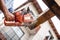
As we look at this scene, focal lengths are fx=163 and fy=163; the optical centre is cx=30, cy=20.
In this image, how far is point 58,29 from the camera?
4.40 metres

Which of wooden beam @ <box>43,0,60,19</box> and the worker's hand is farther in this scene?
the worker's hand

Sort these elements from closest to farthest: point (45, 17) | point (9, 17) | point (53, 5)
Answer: point (53, 5), point (9, 17), point (45, 17)

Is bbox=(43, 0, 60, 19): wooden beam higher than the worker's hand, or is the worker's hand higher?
bbox=(43, 0, 60, 19): wooden beam

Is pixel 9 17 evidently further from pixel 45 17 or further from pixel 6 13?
pixel 45 17

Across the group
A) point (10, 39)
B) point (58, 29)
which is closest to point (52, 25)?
point (58, 29)

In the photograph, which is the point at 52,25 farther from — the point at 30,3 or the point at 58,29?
the point at 30,3

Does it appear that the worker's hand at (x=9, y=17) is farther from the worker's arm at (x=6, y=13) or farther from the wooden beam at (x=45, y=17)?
the wooden beam at (x=45, y=17)

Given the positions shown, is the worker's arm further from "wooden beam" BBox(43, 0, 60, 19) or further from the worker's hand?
"wooden beam" BBox(43, 0, 60, 19)

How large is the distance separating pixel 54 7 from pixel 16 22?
21.7 inches

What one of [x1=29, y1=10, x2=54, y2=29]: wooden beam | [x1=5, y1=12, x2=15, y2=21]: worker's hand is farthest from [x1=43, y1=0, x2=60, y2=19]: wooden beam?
[x1=5, y1=12, x2=15, y2=21]: worker's hand

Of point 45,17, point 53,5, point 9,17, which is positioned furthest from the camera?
point 45,17

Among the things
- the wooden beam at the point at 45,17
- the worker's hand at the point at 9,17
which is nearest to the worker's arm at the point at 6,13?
the worker's hand at the point at 9,17

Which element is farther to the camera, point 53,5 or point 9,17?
point 9,17

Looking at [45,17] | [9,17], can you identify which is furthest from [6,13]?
[45,17]
